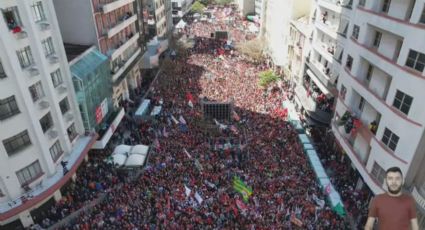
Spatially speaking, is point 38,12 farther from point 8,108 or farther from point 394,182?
point 394,182

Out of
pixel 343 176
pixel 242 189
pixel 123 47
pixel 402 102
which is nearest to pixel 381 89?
pixel 402 102

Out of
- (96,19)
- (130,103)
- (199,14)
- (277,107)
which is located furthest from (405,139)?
(199,14)

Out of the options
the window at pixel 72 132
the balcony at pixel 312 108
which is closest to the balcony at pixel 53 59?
the window at pixel 72 132

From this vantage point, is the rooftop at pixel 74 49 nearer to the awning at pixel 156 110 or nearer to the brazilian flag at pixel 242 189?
the awning at pixel 156 110

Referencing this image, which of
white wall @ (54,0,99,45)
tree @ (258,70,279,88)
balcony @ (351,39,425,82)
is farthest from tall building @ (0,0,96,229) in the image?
tree @ (258,70,279,88)

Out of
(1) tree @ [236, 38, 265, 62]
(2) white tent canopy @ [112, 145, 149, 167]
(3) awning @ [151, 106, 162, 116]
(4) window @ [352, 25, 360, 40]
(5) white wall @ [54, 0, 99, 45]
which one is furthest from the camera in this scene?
(1) tree @ [236, 38, 265, 62]

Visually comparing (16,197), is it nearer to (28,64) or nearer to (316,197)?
(28,64)

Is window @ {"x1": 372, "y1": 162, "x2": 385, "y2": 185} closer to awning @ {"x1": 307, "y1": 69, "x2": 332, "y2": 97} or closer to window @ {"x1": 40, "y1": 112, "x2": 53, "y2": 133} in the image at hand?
awning @ {"x1": 307, "y1": 69, "x2": 332, "y2": 97}
